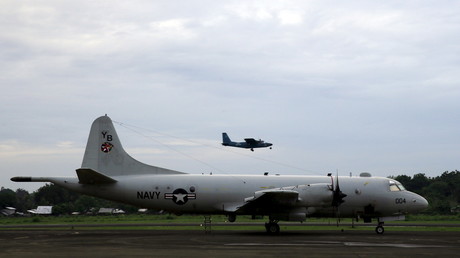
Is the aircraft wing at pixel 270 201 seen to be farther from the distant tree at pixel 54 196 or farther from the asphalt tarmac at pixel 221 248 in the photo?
the distant tree at pixel 54 196

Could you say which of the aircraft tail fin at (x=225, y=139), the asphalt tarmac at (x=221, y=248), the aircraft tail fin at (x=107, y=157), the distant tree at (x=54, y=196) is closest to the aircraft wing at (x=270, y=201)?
the asphalt tarmac at (x=221, y=248)

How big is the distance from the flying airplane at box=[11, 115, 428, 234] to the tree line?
39048 millimetres

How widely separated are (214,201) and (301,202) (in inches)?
201

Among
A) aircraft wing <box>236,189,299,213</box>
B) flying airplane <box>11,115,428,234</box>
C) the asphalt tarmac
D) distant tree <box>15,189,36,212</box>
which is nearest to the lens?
the asphalt tarmac

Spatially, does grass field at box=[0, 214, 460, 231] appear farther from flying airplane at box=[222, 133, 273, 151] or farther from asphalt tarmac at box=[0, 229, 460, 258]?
flying airplane at box=[222, 133, 273, 151]

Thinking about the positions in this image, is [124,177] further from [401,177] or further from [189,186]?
[401,177]

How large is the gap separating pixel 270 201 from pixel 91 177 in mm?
10222

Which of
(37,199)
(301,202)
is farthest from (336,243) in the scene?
(37,199)

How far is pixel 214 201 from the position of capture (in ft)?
113

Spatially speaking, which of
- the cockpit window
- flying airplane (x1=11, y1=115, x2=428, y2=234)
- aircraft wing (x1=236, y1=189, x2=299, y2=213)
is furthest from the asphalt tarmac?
the cockpit window

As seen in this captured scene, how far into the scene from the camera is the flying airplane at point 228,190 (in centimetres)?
3344

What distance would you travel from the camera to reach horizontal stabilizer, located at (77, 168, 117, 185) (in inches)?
1273

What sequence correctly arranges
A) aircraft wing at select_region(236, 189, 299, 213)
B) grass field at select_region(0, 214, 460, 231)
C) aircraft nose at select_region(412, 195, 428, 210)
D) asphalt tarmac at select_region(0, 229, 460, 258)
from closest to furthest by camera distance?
asphalt tarmac at select_region(0, 229, 460, 258), aircraft wing at select_region(236, 189, 299, 213), aircraft nose at select_region(412, 195, 428, 210), grass field at select_region(0, 214, 460, 231)

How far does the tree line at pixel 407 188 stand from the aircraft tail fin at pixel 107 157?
46970 mm
